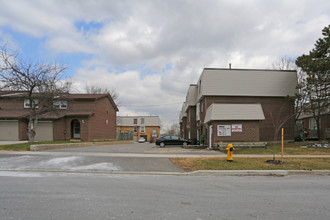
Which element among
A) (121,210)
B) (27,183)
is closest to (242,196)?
(121,210)

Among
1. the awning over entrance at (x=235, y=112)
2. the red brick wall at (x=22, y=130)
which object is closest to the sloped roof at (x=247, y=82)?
the awning over entrance at (x=235, y=112)

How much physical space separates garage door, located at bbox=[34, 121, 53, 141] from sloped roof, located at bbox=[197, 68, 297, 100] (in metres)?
17.5

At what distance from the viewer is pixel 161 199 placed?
6004 mm

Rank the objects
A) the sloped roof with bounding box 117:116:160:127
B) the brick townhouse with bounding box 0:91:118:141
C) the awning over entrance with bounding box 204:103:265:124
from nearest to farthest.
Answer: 1. the awning over entrance with bounding box 204:103:265:124
2. the brick townhouse with bounding box 0:91:118:141
3. the sloped roof with bounding box 117:116:160:127

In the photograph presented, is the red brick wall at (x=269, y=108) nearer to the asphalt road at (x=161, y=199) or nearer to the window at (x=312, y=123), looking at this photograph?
the window at (x=312, y=123)

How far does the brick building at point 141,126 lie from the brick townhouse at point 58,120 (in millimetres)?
37589

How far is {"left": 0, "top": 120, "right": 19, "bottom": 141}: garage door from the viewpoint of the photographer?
2678cm

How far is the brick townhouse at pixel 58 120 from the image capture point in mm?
26875

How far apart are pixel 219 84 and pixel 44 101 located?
54.0ft

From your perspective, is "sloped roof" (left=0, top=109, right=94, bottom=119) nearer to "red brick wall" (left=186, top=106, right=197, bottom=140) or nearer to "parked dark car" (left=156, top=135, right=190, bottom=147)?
"parked dark car" (left=156, top=135, right=190, bottom=147)

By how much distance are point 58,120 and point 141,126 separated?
4157 cm

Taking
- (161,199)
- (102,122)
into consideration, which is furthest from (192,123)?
(161,199)

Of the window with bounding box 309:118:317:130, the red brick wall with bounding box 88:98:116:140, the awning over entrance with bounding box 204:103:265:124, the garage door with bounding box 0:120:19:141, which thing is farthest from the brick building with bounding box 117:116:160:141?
the awning over entrance with bounding box 204:103:265:124

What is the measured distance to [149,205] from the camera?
17.9ft
